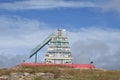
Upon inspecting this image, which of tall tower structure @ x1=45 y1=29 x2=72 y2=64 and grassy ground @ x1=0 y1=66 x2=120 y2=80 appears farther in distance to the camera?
tall tower structure @ x1=45 y1=29 x2=72 y2=64

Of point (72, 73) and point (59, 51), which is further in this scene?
point (59, 51)

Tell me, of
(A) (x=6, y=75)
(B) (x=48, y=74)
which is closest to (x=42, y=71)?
(B) (x=48, y=74)

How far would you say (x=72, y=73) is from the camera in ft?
210

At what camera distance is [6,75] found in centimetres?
6319

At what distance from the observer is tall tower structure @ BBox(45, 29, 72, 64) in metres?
80.4

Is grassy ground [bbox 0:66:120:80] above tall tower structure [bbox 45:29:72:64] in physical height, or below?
below

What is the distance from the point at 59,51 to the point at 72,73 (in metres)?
16.8

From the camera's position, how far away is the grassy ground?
6147 centimetres

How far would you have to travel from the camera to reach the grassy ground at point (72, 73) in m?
61.5

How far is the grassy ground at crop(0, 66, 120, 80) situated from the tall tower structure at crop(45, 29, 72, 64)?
11095 millimetres

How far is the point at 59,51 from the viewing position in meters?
80.4

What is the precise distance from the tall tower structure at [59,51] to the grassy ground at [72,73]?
437 inches

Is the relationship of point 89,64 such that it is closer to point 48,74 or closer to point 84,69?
point 84,69

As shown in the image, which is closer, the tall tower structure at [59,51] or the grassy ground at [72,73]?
the grassy ground at [72,73]
